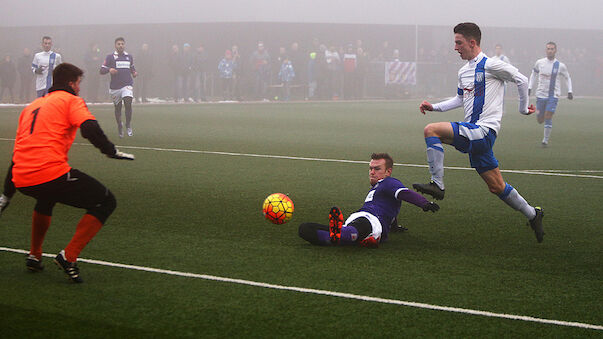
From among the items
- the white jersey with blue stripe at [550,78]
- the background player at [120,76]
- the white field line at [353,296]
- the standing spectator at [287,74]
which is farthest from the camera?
the standing spectator at [287,74]

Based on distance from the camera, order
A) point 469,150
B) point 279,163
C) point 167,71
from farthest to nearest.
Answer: point 167,71 < point 279,163 < point 469,150

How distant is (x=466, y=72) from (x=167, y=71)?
3321cm

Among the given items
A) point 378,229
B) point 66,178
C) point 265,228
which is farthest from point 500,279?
point 66,178

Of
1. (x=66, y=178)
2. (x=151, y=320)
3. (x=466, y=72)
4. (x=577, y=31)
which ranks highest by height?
(x=577, y=31)

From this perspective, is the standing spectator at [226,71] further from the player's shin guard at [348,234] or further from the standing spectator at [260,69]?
the player's shin guard at [348,234]

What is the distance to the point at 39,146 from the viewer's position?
5.73m

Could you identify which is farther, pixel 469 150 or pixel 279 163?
pixel 279 163

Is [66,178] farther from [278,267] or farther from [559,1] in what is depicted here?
[559,1]

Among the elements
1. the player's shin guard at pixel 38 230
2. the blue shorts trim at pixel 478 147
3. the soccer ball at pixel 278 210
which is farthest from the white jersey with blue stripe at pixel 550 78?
the player's shin guard at pixel 38 230

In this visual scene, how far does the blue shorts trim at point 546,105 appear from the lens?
18031 millimetres

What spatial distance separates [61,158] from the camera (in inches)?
227

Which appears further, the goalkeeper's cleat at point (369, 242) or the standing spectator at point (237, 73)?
the standing spectator at point (237, 73)

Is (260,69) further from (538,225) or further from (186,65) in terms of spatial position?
(538,225)

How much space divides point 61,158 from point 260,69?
32.1 metres
